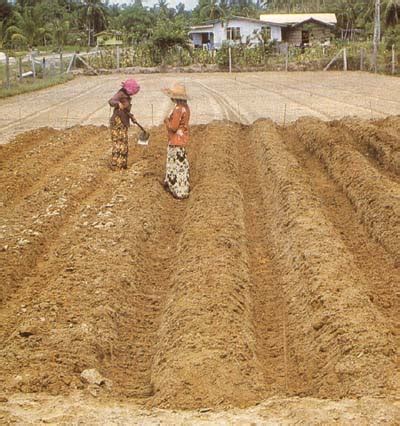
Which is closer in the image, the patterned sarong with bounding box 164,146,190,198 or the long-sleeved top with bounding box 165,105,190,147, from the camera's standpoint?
the long-sleeved top with bounding box 165,105,190,147

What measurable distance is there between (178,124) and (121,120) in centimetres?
175

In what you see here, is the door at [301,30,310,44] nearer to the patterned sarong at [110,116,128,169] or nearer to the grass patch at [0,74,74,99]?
the grass patch at [0,74,74,99]

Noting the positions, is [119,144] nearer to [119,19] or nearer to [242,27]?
[242,27]

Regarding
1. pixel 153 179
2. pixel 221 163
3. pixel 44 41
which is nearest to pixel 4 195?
pixel 153 179

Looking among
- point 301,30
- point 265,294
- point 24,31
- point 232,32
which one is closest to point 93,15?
point 232,32

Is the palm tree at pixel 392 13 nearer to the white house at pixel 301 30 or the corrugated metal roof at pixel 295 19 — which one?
the white house at pixel 301 30

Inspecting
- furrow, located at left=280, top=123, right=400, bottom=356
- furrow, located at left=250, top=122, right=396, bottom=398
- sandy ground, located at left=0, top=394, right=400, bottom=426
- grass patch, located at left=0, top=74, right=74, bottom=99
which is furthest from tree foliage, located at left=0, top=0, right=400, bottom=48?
sandy ground, located at left=0, top=394, right=400, bottom=426

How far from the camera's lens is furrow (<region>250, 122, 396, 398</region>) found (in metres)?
5.23

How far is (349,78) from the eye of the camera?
36406 millimetres

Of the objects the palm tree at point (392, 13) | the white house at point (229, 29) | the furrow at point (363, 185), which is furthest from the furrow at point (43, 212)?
the white house at point (229, 29)

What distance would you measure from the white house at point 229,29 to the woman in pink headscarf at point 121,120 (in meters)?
47.7

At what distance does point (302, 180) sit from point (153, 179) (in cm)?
224

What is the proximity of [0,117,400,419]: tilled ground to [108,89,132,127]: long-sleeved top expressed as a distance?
2.92ft

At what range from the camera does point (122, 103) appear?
11781mm
